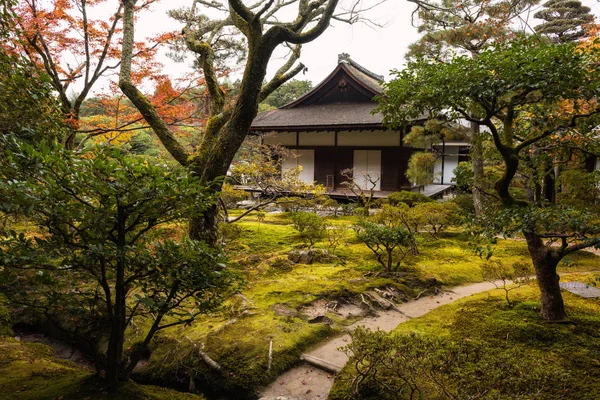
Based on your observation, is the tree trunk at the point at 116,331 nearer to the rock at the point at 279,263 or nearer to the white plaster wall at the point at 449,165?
the rock at the point at 279,263

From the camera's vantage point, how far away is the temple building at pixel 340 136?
1603 cm

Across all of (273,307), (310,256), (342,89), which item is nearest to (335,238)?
(310,256)

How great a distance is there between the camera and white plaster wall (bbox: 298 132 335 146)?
17781 millimetres

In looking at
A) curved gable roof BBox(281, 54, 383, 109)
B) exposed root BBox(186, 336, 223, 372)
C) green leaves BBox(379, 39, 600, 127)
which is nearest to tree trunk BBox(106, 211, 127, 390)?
exposed root BBox(186, 336, 223, 372)

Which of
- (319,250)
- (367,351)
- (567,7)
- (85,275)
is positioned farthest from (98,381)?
(567,7)

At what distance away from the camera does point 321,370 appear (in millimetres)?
3869

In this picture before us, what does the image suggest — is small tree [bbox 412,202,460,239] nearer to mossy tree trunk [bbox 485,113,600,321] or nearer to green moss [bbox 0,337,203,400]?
mossy tree trunk [bbox 485,113,600,321]

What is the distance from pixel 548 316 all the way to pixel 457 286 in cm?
235

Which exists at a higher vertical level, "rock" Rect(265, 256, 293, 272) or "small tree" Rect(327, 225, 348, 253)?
"small tree" Rect(327, 225, 348, 253)

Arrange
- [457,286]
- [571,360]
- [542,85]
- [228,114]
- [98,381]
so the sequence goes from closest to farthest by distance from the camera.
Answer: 1. [98,381]
2. [542,85]
3. [571,360]
4. [228,114]
5. [457,286]

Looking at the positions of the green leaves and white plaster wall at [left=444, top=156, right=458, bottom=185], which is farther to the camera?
white plaster wall at [left=444, top=156, right=458, bottom=185]

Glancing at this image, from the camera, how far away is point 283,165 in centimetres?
1898

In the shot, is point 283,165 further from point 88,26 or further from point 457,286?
point 457,286

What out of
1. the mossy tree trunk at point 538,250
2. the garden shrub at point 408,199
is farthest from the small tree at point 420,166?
the mossy tree trunk at point 538,250
